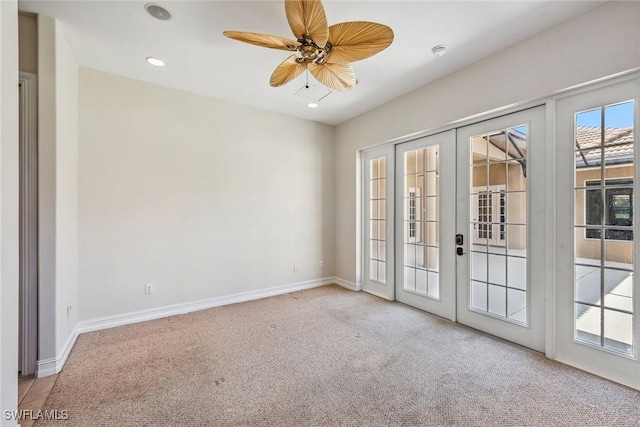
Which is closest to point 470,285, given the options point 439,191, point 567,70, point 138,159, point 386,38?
point 439,191

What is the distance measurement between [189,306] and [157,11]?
3.21 m

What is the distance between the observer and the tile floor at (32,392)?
1866 mm

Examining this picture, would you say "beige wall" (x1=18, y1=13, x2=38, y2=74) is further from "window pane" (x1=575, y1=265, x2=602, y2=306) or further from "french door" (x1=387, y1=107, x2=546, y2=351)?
"window pane" (x1=575, y1=265, x2=602, y2=306)

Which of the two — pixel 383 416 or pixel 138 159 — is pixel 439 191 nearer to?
pixel 383 416

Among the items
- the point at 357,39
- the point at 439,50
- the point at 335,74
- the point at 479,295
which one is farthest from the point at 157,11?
the point at 479,295

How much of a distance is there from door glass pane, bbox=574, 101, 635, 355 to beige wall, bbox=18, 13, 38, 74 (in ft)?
15.0

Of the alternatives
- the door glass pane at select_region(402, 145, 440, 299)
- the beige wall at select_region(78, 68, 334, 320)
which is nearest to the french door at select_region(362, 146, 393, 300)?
the door glass pane at select_region(402, 145, 440, 299)

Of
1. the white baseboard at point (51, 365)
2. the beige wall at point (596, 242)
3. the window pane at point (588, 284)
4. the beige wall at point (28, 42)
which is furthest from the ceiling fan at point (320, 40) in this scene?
the white baseboard at point (51, 365)

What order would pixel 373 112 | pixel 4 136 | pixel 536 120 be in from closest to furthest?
1. pixel 4 136
2. pixel 536 120
3. pixel 373 112

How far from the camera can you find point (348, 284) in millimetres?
4703

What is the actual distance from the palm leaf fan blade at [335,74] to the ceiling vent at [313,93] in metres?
0.87

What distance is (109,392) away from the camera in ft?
6.72

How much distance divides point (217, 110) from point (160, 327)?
2.85 meters

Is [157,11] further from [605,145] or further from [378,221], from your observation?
[605,145]
